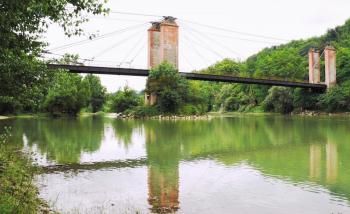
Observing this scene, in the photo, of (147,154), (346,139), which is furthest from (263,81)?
(147,154)

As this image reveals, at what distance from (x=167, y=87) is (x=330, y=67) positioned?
2925 centimetres

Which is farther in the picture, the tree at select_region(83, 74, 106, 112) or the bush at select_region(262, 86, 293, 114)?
the tree at select_region(83, 74, 106, 112)

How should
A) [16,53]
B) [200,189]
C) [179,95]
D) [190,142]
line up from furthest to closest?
[179,95], [190,142], [200,189], [16,53]

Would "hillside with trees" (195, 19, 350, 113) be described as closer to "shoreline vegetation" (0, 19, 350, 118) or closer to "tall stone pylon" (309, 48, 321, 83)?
"shoreline vegetation" (0, 19, 350, 118)

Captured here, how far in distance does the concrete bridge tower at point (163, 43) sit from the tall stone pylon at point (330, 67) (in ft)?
83.7

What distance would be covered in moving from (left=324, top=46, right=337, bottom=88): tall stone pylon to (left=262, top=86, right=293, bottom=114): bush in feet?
20.0

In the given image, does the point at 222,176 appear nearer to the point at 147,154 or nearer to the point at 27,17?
the point at 147,154

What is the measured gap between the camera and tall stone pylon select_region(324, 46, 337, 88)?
219 ft

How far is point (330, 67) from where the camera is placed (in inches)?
2660

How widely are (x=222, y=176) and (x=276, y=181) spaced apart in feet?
5.52

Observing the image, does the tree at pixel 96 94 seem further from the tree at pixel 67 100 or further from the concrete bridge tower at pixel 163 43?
the concrete bridge tower at pixel 163 43

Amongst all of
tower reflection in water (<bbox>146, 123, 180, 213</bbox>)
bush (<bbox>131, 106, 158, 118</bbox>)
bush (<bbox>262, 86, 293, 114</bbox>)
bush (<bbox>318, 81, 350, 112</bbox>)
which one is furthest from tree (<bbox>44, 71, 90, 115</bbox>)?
tower reflection in water (<bbox>146, 123, 180, 213</bbox>)

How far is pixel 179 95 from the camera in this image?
173 ft

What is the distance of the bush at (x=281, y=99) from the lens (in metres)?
68.8
